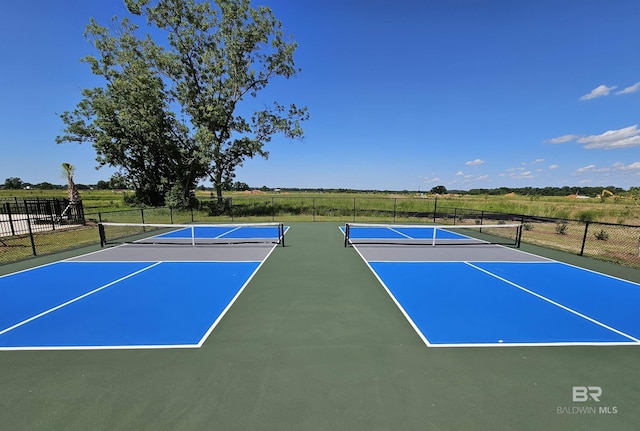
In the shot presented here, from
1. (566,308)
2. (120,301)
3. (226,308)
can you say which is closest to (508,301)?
(566,308)

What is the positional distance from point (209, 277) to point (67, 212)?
19.0 metres

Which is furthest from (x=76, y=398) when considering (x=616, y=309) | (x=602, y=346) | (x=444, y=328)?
(x=616, y=309)

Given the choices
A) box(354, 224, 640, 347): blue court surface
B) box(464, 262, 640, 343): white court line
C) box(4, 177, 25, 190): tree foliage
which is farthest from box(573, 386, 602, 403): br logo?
box(4, 177, 25, 190): tree foliage

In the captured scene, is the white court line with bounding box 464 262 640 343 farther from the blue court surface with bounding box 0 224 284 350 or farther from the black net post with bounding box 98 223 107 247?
the black net post with bounding box 98 223 107 247

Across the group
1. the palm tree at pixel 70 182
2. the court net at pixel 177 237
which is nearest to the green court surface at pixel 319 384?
the court net at pixel 177 237

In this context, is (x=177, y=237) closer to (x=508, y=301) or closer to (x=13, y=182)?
(x=508, y=301)

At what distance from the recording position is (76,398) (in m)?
3.22

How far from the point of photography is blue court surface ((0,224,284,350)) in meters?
4.55

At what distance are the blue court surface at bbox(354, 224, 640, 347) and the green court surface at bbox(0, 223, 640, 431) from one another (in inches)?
15.8

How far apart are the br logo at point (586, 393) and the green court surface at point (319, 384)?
1.9 inches

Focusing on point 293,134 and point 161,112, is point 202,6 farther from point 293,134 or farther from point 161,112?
point 293,134

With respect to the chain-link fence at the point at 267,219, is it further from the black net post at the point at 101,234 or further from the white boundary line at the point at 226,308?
the white boundary line at the point at 226,308

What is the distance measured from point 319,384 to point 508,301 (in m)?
5.18

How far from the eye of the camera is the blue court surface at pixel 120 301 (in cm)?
455
